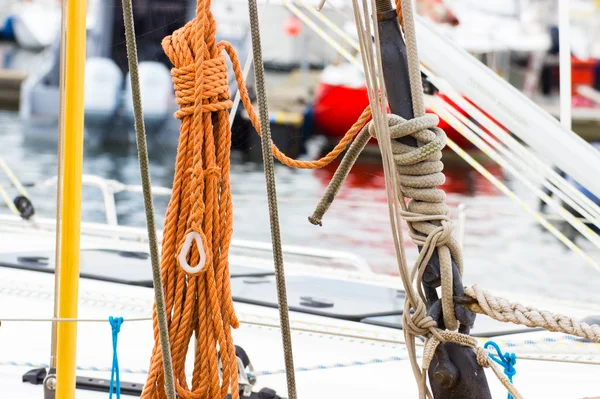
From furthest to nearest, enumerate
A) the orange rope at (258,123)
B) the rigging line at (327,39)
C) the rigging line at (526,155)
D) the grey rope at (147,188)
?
1. the rigging line at (327,39)
2. the rigging line at (526,155)
3. the orange rope at (258,123)
4. the grey rope at (147,188)

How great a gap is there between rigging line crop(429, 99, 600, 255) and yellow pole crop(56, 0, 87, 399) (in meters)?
1.64

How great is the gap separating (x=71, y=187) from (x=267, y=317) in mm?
1365

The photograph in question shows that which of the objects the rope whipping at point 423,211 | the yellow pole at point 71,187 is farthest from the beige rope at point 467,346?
the yellow pole at point 71,187

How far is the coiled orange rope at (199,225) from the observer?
1.62 meters

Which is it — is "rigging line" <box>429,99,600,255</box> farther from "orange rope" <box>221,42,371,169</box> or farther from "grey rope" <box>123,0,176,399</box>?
"grey rope" <box>123,0,176,399</box>

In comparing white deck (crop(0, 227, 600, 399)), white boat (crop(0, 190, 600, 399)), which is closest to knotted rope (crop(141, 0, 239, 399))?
white boat (crop(0, 190, 600, 399))

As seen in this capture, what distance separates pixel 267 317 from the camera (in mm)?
2873

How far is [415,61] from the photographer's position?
1.54 meters

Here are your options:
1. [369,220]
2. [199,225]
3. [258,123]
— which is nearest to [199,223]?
[199,225]

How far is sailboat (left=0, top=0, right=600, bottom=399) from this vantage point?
5.12 ft

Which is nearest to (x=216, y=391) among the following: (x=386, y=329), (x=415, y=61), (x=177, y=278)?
(x=177, y=278)

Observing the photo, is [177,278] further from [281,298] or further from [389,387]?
[389,387]

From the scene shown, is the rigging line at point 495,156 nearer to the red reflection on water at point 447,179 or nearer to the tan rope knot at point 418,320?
the tan rope knot at point 418,320

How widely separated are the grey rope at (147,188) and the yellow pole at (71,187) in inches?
4.9
